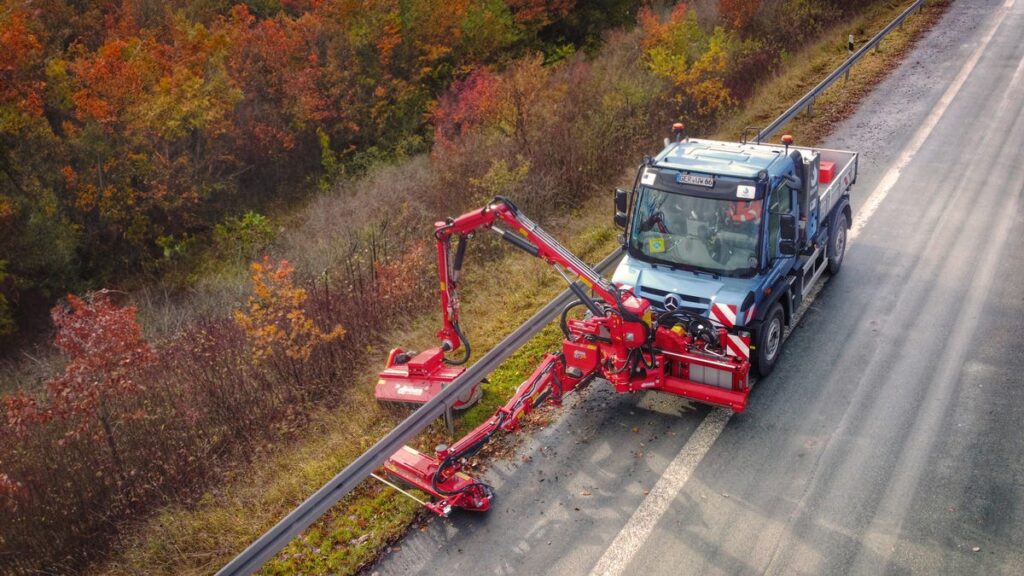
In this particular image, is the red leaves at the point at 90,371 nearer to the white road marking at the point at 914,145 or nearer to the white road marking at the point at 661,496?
the white road marking at the point at 661,496

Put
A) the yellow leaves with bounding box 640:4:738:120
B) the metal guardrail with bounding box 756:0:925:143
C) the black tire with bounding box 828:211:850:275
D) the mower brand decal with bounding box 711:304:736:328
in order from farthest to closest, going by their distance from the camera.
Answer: the yellow leaves with bounding box 640:4:738:120 < the metal guardrail with bounding box 756:0:925:143 < the black tire with bounding box 828:211:850:275 < the mower brand decal with bounding box 711:304:736:328

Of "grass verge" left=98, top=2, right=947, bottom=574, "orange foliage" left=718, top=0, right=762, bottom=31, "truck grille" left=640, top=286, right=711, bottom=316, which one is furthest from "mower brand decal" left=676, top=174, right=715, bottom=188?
"orange foliage" left=718, top=0, right=762, bottom=31

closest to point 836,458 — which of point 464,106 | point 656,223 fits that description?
point 656,223

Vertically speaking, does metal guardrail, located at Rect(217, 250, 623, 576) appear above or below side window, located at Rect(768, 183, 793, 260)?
below

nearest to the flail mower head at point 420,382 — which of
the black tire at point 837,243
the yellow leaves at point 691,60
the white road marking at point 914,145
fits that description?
the black tire at point 837,243

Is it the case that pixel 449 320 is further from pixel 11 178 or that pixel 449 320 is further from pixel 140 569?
pixel 11 178

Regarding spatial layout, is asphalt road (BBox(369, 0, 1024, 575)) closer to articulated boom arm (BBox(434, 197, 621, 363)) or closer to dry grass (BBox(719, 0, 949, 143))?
articulated boom arm (BBox(434, 197, 621, 363))
